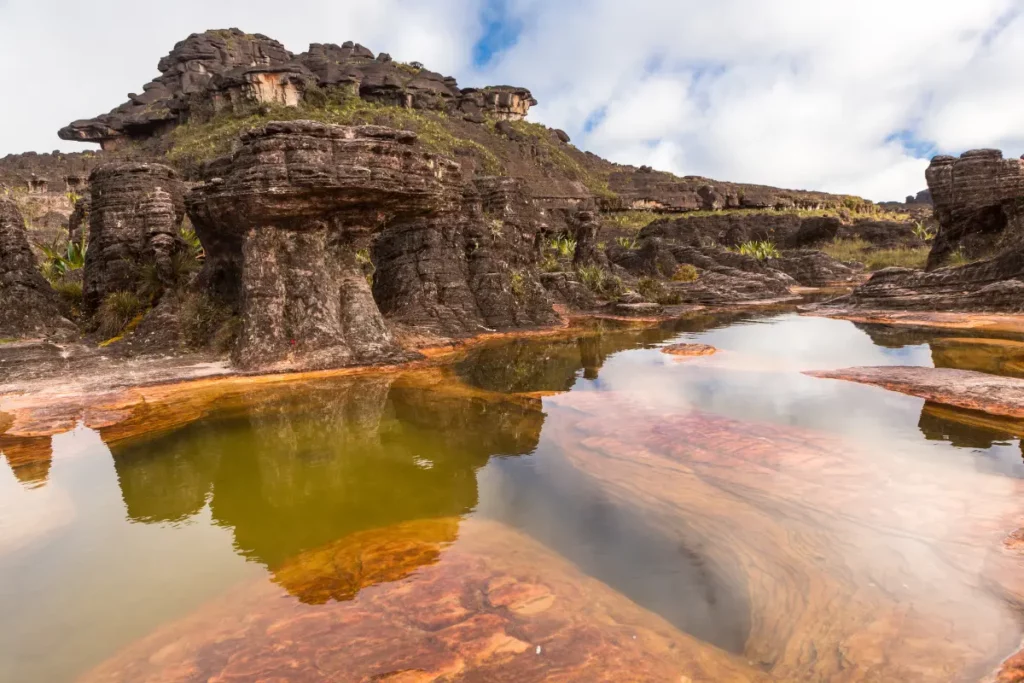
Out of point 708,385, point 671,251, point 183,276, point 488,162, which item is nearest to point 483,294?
point 183,276

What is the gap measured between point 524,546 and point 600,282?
25.7m

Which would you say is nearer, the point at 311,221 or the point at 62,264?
the point at 311,221

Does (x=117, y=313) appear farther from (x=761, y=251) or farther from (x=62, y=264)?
(x=761, y=251)

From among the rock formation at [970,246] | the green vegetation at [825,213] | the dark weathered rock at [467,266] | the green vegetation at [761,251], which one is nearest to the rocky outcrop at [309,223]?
the dark weathered rock at [467,266]

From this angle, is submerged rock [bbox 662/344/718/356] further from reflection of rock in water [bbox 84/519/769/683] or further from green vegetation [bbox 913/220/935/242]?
green vegetation [bbox 913/220/935/242]

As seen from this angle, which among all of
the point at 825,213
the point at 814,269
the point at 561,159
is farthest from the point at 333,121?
the point at 825,213

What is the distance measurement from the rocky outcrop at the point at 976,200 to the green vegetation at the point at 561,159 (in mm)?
49472

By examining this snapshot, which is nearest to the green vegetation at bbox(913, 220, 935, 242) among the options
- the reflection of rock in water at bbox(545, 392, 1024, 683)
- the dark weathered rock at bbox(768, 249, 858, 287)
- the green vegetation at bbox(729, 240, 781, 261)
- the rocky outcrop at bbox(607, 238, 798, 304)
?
the dark weathered rock at bbox(768, 249, 858, 287)

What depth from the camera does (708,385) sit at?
1003 centimetres

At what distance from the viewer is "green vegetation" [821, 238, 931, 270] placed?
40.3m

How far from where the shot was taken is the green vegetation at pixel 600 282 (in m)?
29.2

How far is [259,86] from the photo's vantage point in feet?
214

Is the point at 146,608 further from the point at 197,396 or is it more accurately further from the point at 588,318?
the point at 588,318

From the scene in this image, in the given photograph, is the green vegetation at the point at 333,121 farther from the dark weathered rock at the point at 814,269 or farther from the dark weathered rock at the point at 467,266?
the dark weathered rock at the point at 467,266
